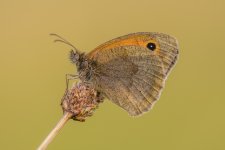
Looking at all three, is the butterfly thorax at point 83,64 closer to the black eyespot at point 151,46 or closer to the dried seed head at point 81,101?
the black eyespot at point 151,46

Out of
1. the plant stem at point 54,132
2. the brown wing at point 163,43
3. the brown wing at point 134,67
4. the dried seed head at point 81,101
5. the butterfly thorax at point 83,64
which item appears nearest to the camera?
the plant stem at point 54,132

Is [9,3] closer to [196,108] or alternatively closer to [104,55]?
[196,108]

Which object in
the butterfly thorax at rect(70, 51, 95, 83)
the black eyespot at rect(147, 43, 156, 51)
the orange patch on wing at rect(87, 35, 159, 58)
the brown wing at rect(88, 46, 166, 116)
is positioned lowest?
the brown wing at rect(88, 46, 166, 116)

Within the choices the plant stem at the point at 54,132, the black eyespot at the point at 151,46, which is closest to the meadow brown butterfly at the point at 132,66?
the black eyespot at the point at 151,46

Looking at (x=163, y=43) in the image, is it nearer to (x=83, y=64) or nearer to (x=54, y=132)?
(x=83, y=64)

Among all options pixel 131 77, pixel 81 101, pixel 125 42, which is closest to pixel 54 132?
pixel 81 101

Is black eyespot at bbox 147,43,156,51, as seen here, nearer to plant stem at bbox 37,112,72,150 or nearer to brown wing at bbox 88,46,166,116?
brown wing at bbox 88,46,166,116

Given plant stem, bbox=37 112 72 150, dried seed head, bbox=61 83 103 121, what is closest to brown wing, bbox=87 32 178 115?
dried seed head, bbox=61 83 103 121
